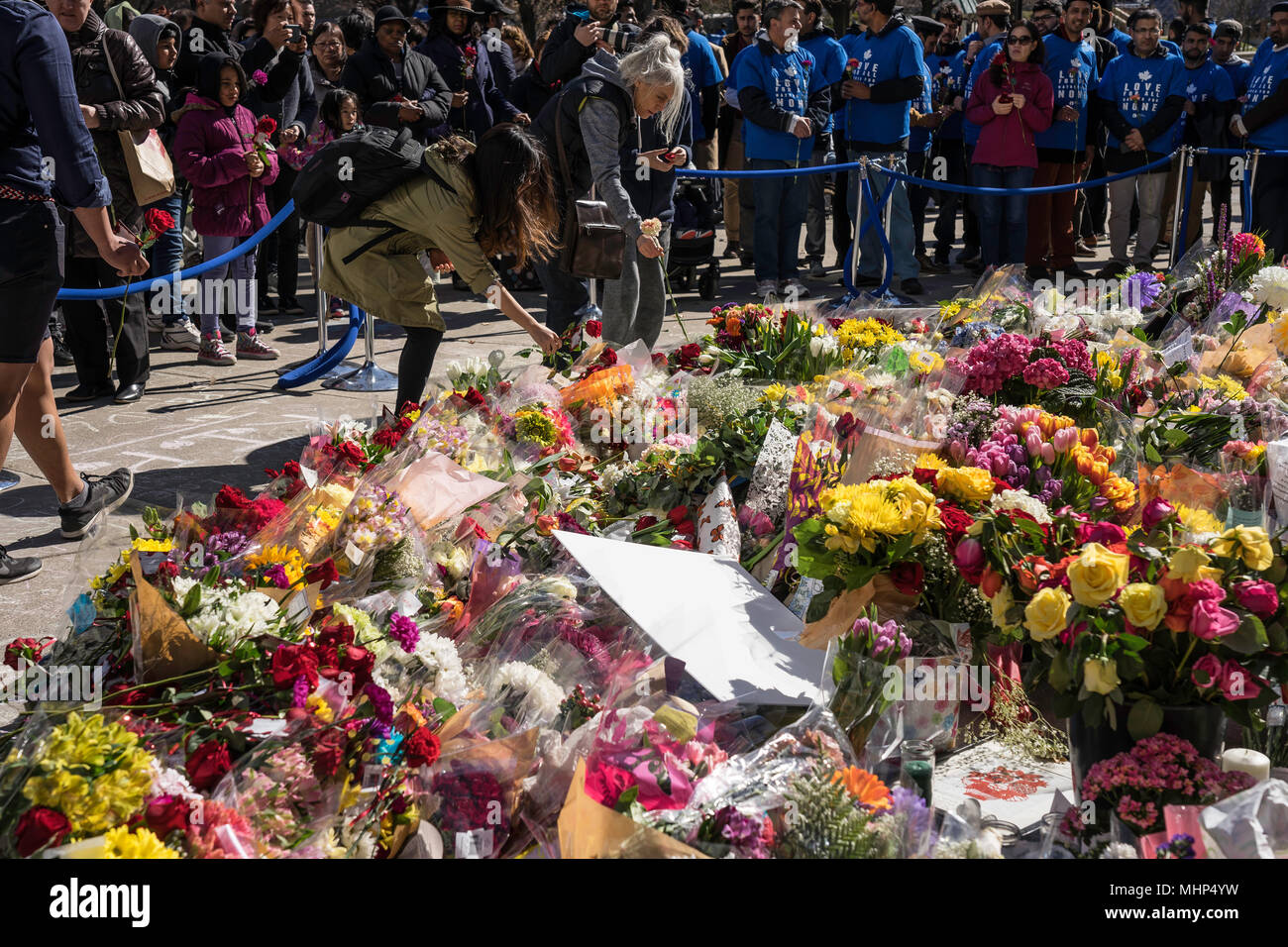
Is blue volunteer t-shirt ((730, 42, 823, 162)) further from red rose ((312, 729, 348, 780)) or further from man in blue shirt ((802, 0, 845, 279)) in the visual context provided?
red rose ((312, 729, 348, 780))

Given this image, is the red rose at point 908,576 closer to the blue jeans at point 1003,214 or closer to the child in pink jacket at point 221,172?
the child in pink jacket at point 221,172

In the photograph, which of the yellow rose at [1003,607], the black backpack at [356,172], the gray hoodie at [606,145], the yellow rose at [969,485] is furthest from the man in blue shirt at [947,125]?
the yellow rose at [1003,607]

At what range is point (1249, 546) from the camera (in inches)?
87.5

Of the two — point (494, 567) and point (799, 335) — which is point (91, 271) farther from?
point (494, 567)

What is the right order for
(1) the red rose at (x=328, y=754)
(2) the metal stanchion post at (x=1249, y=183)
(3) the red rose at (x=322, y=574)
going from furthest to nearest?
(2) the metal stanchion post at (x=1249, y=183) < (3) the red rose at (x=322, y=574) < (1) the red rose at (x=328, y=754)

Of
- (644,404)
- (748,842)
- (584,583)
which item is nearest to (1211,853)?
(748,842)

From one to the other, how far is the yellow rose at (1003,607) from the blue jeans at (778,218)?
22.0ft

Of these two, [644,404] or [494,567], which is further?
[644,404]

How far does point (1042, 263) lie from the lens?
9.77 meters

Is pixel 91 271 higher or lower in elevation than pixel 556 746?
higher

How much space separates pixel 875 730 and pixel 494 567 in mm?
1171

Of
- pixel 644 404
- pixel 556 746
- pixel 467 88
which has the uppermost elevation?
pixel 467 88

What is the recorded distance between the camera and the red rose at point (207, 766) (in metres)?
2.05
